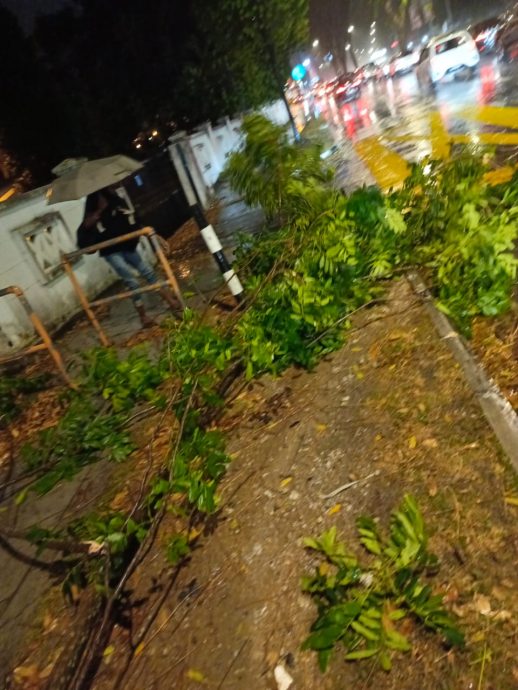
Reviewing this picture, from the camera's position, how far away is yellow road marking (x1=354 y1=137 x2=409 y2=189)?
8422 millimetres

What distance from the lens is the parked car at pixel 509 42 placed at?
1762 centimetres

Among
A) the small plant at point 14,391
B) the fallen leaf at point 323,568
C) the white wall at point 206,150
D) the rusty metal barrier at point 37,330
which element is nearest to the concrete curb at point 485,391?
the fallen leaf at point 323,568

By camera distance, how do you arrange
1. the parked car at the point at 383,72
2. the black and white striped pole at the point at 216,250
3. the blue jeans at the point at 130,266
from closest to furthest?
the black and white striped pole at the point at 216,250, the blue jeans at the point at 130,266, the parked car at the point at 383,72

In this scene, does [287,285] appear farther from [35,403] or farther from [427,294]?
[35,403]

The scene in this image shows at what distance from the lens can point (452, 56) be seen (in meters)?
17.5

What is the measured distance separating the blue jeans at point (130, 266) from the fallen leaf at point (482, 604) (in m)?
5.04

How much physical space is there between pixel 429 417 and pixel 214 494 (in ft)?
4.95

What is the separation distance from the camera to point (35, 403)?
17.8ft

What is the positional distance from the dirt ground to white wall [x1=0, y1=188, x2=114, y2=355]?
166 inches

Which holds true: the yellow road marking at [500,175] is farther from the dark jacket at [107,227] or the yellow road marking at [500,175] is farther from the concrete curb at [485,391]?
the dark jacket at [107,227]

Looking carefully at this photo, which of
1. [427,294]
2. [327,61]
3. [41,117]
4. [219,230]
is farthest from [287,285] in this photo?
[327,61]

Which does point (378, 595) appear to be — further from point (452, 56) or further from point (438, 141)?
point (452, 56)

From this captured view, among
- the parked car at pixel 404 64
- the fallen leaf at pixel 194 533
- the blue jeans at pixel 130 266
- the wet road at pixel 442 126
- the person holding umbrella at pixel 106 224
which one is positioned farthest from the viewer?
the parked car at pixel 404 64

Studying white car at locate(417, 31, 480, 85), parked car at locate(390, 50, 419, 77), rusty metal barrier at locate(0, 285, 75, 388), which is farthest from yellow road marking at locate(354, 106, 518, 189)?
parked car at locate(390, 50, 419, 77)
